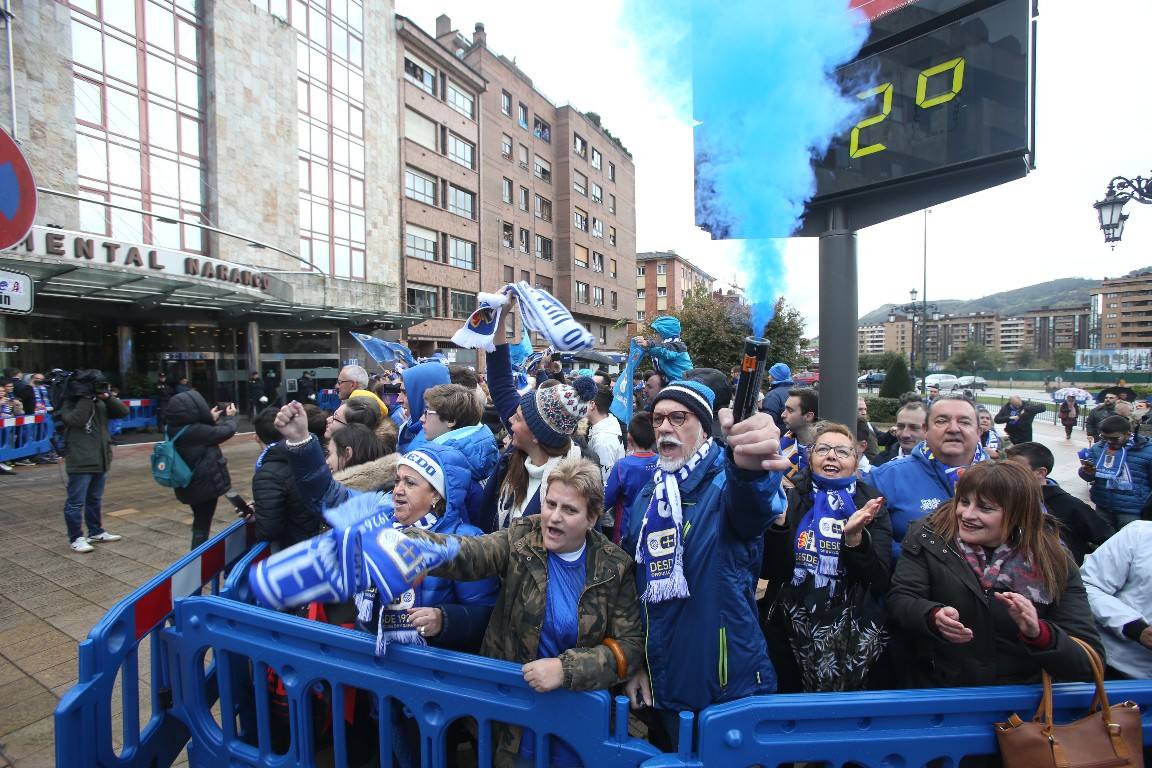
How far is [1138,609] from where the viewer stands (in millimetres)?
2256

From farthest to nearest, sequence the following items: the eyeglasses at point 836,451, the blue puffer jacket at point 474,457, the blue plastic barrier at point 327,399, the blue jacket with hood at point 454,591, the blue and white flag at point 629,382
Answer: the blue plastic barrier at point 327,399, the blue and white flag at point 629,382, the blue puffer jacket at point 474,457, the eyeglasses at point 836,451, the blue jacket with hood at point 454,591

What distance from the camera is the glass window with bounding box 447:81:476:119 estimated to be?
31.0m

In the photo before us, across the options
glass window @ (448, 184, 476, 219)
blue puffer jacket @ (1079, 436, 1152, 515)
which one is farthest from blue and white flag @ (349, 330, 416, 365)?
glass window @ (448, 184, 476, 219)

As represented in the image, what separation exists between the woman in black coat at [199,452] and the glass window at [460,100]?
30.2 metres

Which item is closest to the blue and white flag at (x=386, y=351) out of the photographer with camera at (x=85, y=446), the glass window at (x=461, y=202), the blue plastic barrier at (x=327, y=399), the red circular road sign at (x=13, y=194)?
the photographer with camera at (x=85, y=446)

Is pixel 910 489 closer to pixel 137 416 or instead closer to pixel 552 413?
pixel 552 413

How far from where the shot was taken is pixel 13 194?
2.88 metres

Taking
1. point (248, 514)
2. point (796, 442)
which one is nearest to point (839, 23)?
point (796, 442)

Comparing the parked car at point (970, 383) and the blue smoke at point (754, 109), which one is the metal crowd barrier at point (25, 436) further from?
the parked car at point (970, 383)

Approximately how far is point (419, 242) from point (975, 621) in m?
29.8

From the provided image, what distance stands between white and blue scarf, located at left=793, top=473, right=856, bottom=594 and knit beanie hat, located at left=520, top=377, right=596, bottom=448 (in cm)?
114

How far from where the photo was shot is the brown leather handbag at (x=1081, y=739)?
1.69 meters

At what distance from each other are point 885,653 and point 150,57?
78.5ft

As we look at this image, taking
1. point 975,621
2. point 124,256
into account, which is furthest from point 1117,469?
point 124,256
